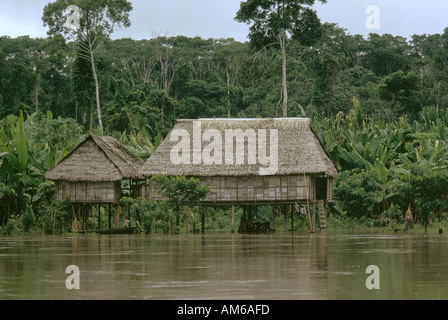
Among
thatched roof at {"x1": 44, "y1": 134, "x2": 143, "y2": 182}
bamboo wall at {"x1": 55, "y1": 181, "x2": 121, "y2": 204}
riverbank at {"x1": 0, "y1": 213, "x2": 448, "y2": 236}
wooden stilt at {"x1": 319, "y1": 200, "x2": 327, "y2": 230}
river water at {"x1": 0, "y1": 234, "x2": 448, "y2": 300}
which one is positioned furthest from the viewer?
bamboo wall at {"x1": 55, "y1": 181, "x2": 121, "y2": 204}

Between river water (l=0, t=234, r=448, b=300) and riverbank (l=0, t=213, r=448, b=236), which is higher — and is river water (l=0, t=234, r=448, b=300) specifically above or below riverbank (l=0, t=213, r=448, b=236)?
below

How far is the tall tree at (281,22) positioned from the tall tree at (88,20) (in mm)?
9737

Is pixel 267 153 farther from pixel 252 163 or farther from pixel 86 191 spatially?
pixel 86 191

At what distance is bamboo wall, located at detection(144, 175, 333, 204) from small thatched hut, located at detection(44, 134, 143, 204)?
1.53m

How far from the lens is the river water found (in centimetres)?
1175

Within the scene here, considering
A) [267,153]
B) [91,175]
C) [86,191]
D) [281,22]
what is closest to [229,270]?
[267,153]

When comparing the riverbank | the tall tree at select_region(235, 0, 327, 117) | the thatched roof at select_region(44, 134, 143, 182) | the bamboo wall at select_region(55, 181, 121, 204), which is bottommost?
the riverbank

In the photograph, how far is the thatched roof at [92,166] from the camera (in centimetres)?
3045

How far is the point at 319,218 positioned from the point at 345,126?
8576 mm

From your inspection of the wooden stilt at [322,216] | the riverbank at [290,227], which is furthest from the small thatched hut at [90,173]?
the wooden stilt at [322,216]

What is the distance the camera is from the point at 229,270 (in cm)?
1474

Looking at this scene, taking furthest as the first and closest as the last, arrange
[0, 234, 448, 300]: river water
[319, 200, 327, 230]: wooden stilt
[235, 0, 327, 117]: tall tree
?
1. [235, 0, 327, 117]: tall tree
2. [319, 200, 327, 230]: wooden stilt
3. [0, 234, 448, 300]: river water

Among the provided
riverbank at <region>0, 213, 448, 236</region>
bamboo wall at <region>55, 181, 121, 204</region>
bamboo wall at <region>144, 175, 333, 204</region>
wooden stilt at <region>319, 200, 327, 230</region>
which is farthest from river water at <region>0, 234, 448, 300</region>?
bamboo wall at <region>55, 181, 121, 204</region>

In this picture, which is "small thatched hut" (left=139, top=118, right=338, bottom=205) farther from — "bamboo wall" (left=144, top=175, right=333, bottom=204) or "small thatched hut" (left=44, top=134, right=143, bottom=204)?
"small thatched hut" (left=44, top=134, right=143, bottom=204)
